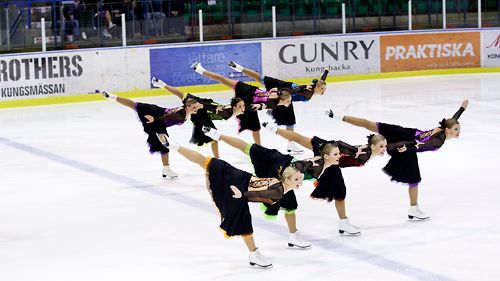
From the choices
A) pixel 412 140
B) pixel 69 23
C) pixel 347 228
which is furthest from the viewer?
pixel 69 23

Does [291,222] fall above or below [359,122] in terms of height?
below

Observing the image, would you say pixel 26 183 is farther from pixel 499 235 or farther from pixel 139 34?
pixel 139 34

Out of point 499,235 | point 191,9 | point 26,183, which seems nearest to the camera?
point 499,235

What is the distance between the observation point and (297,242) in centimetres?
859

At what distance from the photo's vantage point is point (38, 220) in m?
10.0

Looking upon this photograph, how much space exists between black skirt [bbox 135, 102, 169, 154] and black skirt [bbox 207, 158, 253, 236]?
4.00m

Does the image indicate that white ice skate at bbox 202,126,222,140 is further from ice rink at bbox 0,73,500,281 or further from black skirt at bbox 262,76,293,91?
black skirt at bbox 262,76,293,91

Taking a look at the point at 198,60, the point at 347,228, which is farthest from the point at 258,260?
the point at 198,60

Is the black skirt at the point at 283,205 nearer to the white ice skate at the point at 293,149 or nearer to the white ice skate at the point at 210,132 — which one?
the white ice skate at the point at 210,132

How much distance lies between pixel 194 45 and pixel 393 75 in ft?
17.3

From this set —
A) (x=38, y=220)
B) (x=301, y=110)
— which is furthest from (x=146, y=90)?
(x=38, y=220)

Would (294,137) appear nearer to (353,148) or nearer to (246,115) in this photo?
(353,148)

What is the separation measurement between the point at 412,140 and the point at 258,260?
2.15 metres

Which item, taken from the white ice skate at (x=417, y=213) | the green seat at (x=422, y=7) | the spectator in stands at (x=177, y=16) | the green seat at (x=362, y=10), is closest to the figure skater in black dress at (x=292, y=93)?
the white ice skate at (x=417, y=213)
